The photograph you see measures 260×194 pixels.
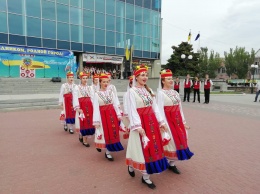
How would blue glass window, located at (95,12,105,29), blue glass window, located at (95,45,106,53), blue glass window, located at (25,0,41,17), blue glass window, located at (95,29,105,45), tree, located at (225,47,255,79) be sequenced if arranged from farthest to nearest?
tree, located at (225,47,255,79)
blue glass window, located at (95,45,106,53)
blue glass window, located at (95,29,105,45)
blue glass window, located at (95,12,105,29)
blue glass window, located at (25,0,41,17)

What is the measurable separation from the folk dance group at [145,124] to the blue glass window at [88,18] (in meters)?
25.1

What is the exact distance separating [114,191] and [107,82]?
87.9 inches

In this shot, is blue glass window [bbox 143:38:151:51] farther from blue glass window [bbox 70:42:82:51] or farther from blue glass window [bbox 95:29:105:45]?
blue glass window [bbox 70:42:82:51]

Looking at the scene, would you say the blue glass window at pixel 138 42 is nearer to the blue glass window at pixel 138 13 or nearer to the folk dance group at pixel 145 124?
the blue glass window at pixel 138 13

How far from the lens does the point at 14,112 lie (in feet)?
35.0

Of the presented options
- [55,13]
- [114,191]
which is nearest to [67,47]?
[55,13]

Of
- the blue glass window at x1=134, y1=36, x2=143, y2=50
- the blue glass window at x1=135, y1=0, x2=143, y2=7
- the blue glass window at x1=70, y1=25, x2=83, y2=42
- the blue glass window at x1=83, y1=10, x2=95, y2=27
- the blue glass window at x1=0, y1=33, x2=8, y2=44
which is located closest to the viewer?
the blue glass window at x1=0, y1=33, x2=8, y2=44

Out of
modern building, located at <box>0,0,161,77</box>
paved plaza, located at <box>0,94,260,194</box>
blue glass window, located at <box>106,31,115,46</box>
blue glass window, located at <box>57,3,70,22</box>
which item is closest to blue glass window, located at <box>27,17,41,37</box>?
modern building, located at <box>0,0,161,77</box>

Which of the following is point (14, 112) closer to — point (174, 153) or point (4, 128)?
point (4, 128)

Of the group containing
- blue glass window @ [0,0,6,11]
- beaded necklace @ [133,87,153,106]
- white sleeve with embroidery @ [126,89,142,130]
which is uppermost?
blue glass window @ [0,0,6,11]

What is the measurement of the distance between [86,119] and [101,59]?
81.4 ft

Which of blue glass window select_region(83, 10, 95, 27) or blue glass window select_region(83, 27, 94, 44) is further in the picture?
blue glass window select_region(83, 27, 94, 44)

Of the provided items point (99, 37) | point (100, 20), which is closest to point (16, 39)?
point (99, 37)

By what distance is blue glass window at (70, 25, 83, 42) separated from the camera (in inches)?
1053
